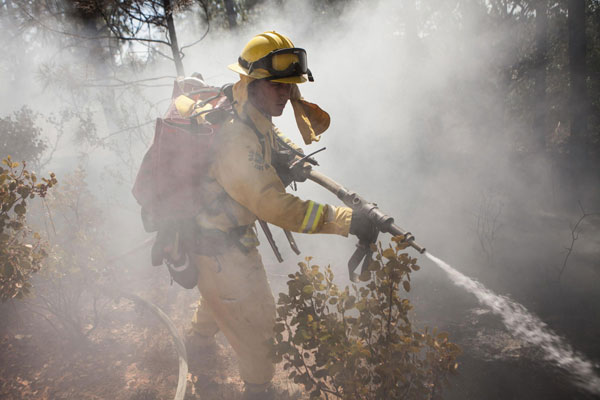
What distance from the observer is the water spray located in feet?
6.30

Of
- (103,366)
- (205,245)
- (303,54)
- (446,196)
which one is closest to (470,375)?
(205,245)

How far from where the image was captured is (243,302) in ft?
7.80

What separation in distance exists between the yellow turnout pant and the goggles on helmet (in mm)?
1242

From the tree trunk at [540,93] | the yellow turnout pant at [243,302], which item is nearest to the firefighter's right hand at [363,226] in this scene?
the yellow turnout pant at [243,302]

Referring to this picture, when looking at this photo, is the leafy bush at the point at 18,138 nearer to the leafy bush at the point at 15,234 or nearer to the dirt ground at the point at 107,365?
the dirt ground at the point at 107,365

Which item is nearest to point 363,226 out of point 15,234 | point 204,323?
point 204,323

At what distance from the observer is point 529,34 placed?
8.74m

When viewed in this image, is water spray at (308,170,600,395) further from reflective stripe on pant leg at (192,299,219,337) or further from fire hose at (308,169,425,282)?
reflective stripe on pant leg at (192,299,219,337)

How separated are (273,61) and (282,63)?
0.06m

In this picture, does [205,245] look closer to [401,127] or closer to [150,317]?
[150,317]

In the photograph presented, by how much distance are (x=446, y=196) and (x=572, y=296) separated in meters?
3.82

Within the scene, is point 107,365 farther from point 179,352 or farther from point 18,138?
point 18,138

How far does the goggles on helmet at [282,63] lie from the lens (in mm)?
1935

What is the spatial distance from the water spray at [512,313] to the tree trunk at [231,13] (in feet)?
19.1
